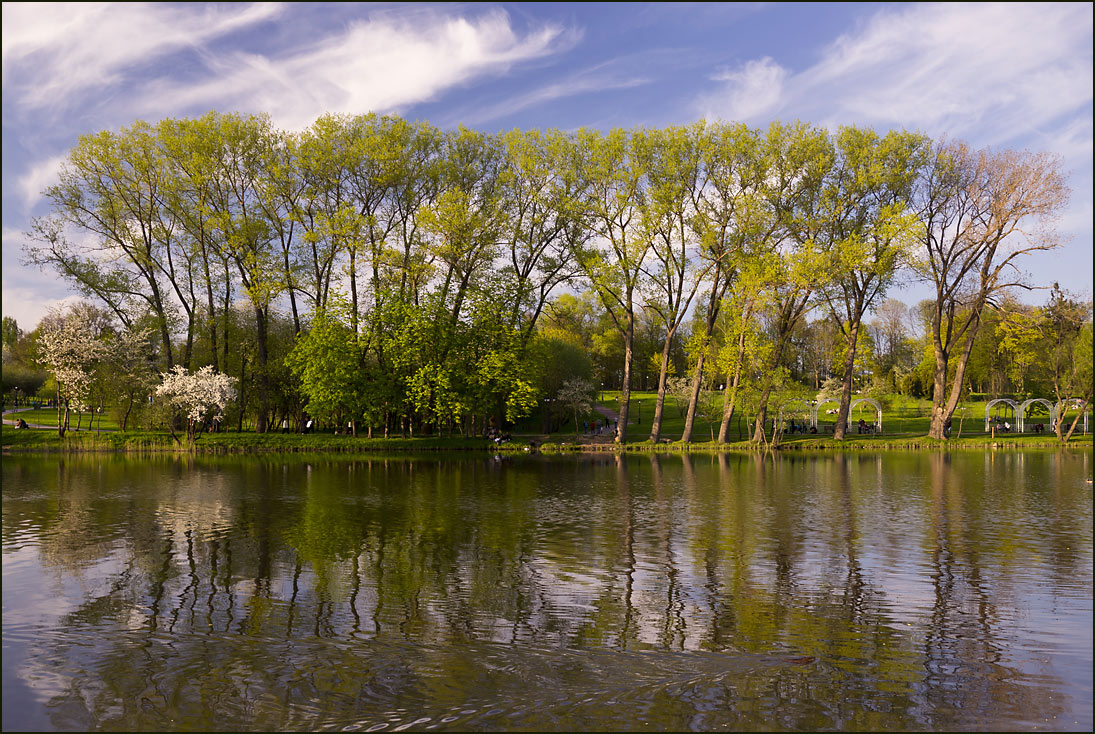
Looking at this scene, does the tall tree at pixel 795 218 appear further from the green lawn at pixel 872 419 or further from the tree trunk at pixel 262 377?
the tree trunk at pixel 262 377

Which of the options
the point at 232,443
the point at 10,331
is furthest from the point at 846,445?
the point at 10,331

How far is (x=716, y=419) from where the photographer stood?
241 feet

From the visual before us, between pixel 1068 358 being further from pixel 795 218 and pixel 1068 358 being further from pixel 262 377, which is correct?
pixel 262 377

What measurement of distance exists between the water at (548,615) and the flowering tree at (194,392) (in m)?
29.7

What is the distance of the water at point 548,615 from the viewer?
325 inches

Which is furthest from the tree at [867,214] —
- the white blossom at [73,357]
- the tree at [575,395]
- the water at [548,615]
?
the white blossom at [73,357]

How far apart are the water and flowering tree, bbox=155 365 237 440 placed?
29.7 meters

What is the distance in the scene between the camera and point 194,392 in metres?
54.2

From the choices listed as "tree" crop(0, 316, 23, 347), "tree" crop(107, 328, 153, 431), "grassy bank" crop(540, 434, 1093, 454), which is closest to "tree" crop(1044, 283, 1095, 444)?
"grassy bank" crop(540, 434, 1093, 454)

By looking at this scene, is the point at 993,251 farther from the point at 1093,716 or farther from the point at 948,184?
the point at 1093,716

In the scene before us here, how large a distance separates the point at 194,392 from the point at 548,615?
4919 centimetres

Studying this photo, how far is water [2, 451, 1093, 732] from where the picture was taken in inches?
325

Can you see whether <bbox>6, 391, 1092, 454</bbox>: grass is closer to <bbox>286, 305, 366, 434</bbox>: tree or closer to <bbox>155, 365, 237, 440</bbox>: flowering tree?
<bbox>155, 365, 237, 440</bbox>: flowering tree

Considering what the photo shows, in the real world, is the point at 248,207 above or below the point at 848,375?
above
